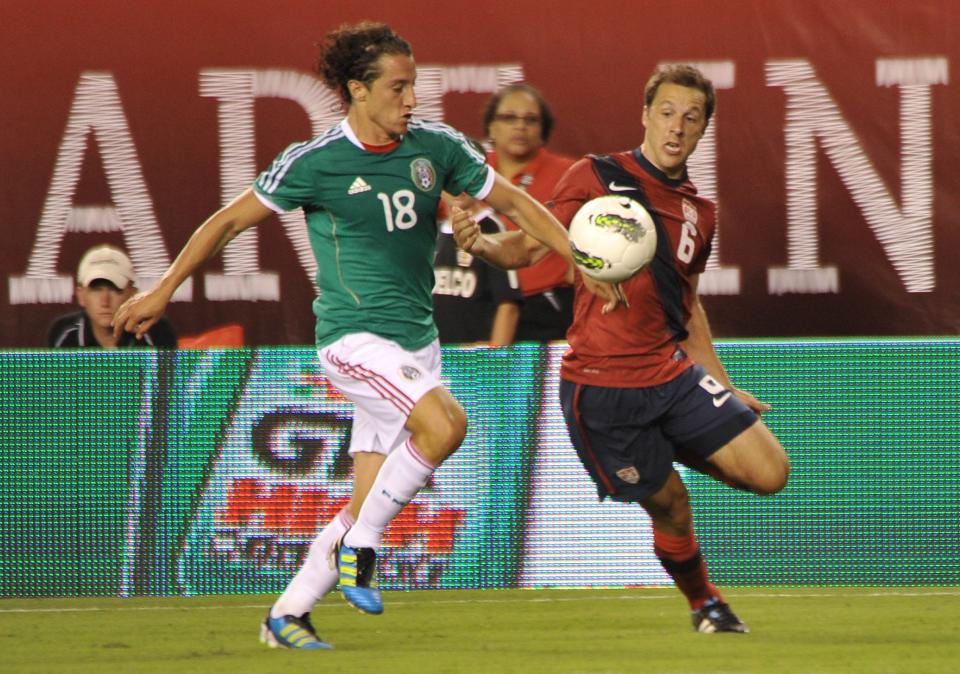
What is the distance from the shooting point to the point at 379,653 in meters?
6.63

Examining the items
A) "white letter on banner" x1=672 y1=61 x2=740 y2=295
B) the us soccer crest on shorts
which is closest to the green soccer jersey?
the us soccer crest on shorts

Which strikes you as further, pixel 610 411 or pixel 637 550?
pixel 637 550

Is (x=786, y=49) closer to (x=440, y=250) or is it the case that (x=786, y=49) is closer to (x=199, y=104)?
(x=440, y=250)

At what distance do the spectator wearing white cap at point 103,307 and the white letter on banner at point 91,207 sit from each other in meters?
0.63

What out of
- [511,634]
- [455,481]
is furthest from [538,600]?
[511,634]

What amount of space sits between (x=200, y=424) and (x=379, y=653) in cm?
206

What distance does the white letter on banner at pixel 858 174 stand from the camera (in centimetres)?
954

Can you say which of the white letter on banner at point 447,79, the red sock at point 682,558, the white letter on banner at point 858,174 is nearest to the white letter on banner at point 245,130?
the white letter on banner at point 447,79

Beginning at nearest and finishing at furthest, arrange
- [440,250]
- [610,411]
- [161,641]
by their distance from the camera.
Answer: [610,411], [161,641], [440,250]

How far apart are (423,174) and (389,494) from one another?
45.0 inches

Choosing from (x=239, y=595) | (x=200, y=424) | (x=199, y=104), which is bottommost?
(x=239, y=595)

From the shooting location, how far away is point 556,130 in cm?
959

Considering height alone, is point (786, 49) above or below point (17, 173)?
above

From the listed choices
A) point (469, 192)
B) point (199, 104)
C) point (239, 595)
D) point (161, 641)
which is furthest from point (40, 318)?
point (469, 192)
